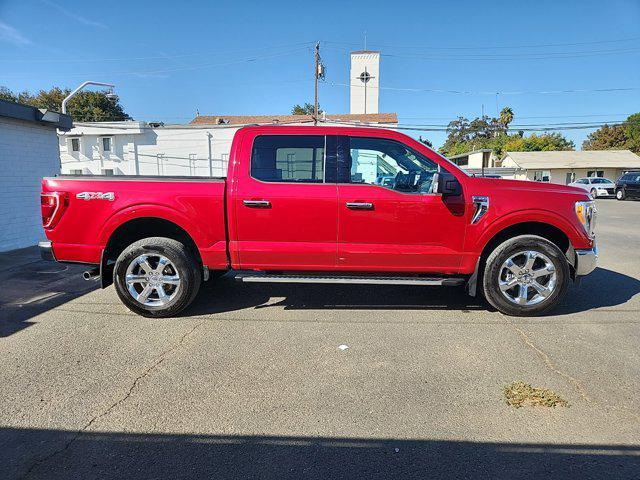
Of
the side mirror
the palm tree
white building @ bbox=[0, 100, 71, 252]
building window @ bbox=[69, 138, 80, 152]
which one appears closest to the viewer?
the side mirror

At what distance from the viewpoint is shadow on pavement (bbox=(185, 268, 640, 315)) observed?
5.10 metres

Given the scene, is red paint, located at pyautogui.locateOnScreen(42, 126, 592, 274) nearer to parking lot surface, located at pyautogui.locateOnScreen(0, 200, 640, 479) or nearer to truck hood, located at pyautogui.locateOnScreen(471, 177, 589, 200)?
truck hood, located at pyautogui.locateOnScreen(471, 177, 589, 200)

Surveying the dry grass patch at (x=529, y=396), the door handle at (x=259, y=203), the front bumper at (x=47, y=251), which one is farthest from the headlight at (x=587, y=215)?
the front bumper at (x=47, y=251)

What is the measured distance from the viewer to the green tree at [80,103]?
54.6 metres

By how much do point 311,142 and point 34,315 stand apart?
3.80m

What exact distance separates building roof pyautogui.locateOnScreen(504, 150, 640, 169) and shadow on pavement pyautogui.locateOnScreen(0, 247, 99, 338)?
44255mm

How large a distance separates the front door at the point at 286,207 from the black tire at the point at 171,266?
57 cm

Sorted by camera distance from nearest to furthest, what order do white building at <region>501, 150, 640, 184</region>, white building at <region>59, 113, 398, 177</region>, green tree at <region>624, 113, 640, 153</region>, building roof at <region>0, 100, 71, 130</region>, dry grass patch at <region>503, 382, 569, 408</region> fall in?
dry grass patch at <region>503, 382, 569, 408</region>, building roof at <region>0, 100, 71, 130</region>, white building at <region>59, 113, 398, 177</region>, white building at <region>501, 150, 640, 184</region>, green tree at <region>624, 113, 640, 153</region>

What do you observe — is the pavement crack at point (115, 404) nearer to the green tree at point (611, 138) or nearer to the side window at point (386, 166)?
the side window at point (386, 166)

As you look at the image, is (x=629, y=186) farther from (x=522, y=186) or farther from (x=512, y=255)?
(x=512, y=255)

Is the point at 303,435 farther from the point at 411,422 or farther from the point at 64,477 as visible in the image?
the point at 64,477

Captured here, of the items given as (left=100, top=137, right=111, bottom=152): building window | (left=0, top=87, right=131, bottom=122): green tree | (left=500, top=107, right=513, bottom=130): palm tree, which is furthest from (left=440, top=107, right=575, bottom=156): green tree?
(left=0, top=87, right=131, bottom=122): green tree

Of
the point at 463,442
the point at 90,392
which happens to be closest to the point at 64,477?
the point at 90,392

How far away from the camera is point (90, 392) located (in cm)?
315
